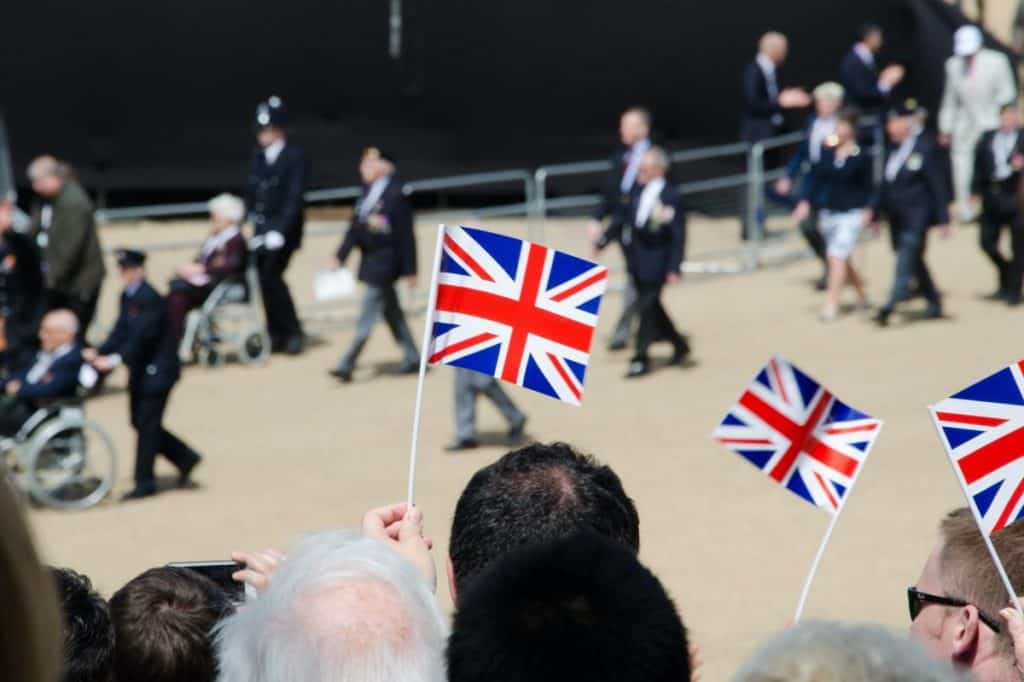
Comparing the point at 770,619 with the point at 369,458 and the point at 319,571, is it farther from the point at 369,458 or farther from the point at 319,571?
the point at 319,571

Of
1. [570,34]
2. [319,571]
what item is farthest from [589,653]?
[570,34]

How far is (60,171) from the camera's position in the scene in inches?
472

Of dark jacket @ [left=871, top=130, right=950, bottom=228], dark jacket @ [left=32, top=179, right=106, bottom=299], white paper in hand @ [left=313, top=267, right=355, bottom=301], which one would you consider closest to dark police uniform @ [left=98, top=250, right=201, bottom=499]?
dark jacket @ [left=32, top=179, right=106, bottom=299]

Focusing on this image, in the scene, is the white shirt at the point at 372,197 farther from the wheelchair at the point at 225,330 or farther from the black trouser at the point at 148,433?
the black trouser at the point at 148,433

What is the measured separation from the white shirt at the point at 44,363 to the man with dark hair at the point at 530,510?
6.93m

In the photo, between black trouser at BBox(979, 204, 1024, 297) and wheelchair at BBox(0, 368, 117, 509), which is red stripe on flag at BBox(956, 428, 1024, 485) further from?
black trouser at BBox(979, 204, 1024, 297)

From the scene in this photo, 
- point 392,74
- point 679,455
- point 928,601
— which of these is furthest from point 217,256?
point 928,601

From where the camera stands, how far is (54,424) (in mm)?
9164

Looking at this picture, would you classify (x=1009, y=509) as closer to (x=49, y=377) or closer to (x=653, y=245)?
(x=49, y=377)

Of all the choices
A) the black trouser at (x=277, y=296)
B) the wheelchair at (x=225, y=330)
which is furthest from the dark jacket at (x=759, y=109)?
the wheelchair at (x=225, y=330)

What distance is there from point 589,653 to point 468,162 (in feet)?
58.6

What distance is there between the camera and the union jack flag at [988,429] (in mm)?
3672

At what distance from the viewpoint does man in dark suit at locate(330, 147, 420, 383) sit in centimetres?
1212

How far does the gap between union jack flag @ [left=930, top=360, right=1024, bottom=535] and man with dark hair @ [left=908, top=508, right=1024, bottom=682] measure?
452 mm
